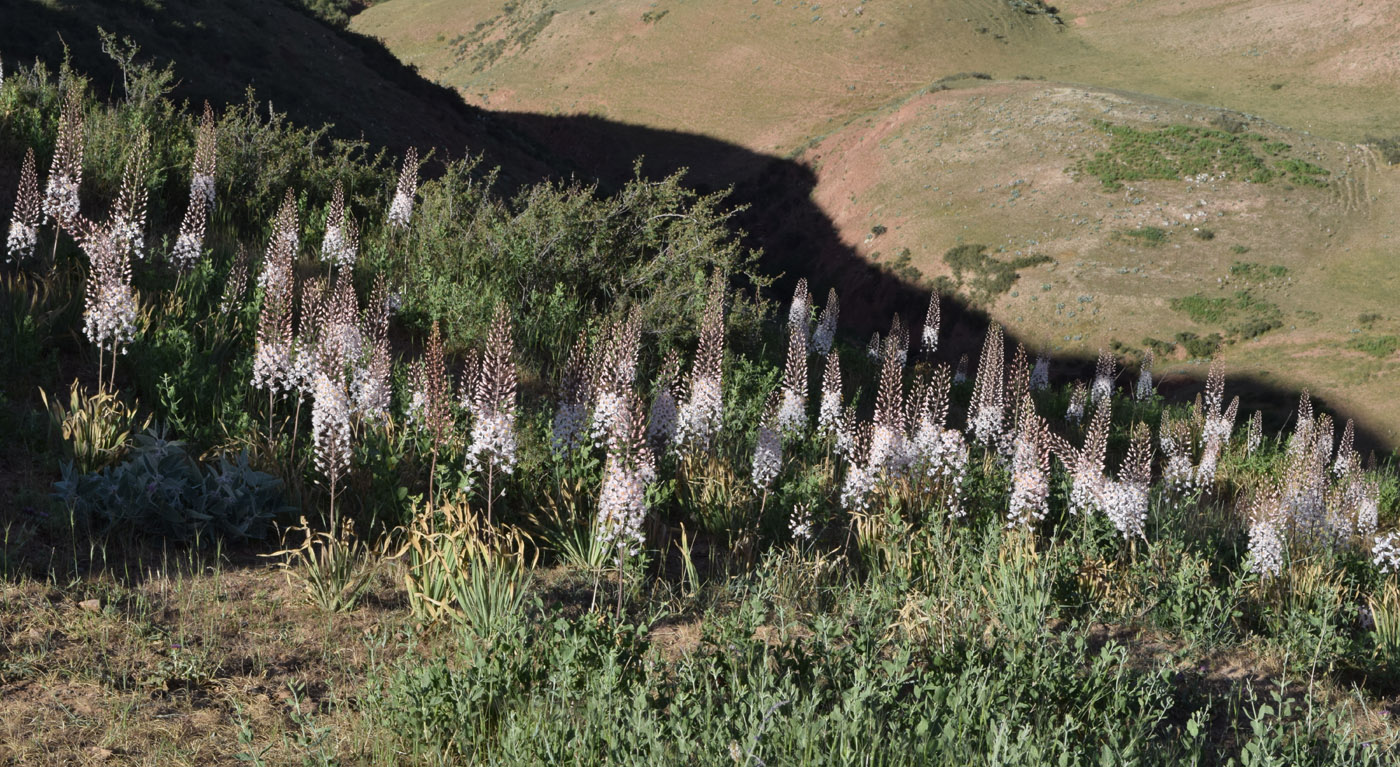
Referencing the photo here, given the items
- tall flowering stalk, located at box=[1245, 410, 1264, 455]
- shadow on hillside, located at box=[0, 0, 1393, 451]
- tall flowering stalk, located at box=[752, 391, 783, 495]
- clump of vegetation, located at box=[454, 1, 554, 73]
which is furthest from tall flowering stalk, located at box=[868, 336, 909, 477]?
clump of vegetation, located at box=[454, 1, 554, 73]

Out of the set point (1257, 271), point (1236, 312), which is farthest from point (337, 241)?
point (1257, 271)

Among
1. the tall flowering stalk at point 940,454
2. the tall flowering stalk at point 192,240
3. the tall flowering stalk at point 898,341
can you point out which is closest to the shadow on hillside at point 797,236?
the tall flowering stalk at point 898,341

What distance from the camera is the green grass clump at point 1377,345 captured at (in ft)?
106

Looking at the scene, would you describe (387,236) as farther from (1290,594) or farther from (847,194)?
(847,194)

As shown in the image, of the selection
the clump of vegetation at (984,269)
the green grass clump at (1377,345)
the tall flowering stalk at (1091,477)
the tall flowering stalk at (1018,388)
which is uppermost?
the clump of vegetation at (984,269)

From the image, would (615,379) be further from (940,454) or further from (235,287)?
(235,287)

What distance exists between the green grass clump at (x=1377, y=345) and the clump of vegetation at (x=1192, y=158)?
46.1 feet

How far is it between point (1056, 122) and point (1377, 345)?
2358cm

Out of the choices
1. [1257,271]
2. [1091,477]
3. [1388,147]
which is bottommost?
[1091,477]

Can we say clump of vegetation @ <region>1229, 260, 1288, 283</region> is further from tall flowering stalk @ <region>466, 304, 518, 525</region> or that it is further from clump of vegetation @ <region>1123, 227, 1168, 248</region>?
tall flowering stalk @ <region>466, 304, 518, 525</region>

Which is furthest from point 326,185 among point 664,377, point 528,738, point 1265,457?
point 1265,457

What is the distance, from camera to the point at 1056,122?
5250 cm

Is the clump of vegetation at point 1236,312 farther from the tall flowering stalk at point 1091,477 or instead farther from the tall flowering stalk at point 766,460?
the tall flowering stalk at point 766,460

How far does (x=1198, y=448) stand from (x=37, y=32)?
25.9 meters
